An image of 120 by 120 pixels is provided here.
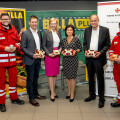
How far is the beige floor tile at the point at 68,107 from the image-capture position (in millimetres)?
3000

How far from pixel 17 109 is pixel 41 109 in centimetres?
45

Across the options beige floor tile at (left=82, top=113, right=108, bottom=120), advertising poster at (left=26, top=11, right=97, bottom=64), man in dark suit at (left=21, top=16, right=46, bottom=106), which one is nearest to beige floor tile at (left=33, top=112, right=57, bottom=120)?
man in dark suit at (left=21, top=16, right=46, bottom=106)

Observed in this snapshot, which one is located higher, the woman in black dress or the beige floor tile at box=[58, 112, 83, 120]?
the woman in black dress

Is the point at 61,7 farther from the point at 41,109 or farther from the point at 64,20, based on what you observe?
the point at 41,109

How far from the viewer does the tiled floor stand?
274 cm

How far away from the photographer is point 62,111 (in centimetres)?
297

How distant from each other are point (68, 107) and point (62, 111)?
201mm

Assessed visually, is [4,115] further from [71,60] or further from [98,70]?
[98,70]

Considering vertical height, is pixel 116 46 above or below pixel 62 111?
above

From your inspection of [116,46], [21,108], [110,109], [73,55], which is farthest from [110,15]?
[21,108]

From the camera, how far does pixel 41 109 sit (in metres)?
3.06

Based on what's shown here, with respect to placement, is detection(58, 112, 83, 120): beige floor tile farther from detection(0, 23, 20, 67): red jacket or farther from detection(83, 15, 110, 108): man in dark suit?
detection(0, 23, 20, 67): red jacket

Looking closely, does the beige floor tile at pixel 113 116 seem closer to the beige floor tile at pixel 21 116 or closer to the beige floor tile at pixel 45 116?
the beige floor tile at pixel 45 116

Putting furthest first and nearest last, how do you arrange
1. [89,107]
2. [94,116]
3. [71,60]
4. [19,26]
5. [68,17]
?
[68,17], [19,26], [71,60], [89,107], [94,116]
